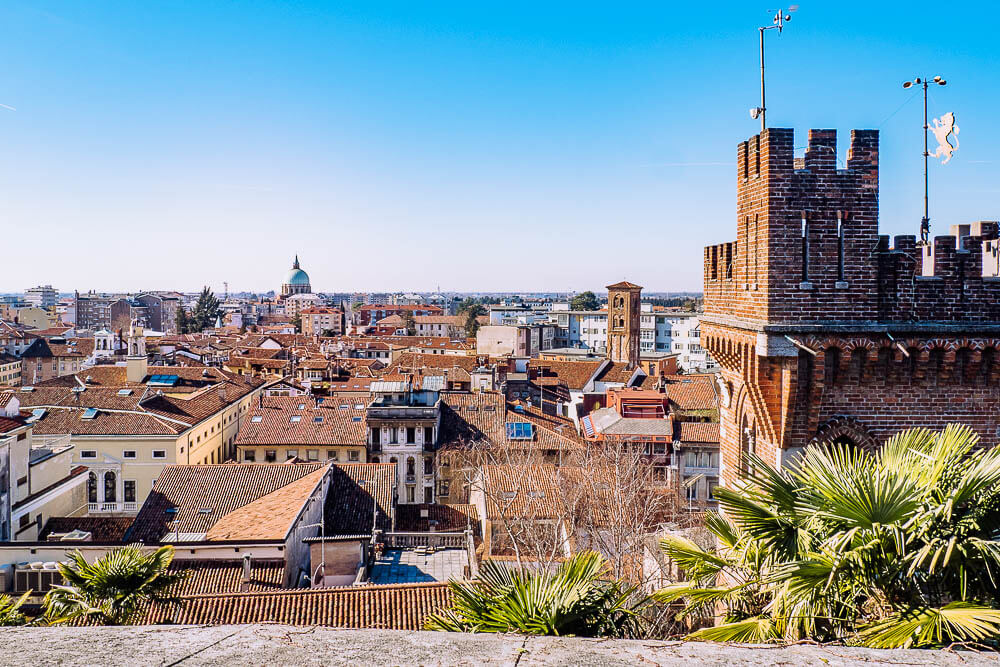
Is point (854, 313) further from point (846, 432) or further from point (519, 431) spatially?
point (519, 431)

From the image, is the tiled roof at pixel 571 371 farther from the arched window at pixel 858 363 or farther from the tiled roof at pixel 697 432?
the arched window at pixel 858 363

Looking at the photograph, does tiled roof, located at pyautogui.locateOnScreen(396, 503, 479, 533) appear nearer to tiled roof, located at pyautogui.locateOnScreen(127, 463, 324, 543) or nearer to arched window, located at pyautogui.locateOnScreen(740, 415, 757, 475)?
tiled roof, located at pyautogui.locateOnScreen(127, 463, 324, 543)

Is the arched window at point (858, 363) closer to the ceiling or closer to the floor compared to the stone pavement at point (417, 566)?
closer to the ceiling

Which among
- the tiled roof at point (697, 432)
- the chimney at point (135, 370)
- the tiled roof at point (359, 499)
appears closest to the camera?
the tiled roof at point (359, 499)

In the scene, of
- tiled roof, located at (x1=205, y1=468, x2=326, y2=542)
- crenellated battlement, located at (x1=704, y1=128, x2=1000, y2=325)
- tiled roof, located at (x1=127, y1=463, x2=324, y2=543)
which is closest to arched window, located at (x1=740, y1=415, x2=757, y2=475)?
crenellated battlement, located at (x1=704, y1=128, x2=1000, y2=325)

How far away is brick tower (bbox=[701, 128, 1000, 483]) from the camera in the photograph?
9.86m

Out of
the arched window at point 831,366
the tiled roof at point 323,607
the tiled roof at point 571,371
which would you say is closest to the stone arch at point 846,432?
the arched window at point 831,366

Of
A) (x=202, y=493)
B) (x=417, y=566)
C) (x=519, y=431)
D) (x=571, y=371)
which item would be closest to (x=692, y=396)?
(x=519, y=431)

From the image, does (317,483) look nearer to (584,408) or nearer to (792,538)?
(792,538)

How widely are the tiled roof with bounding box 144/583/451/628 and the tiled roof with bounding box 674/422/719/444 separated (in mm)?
20030

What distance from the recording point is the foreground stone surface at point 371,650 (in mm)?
4180

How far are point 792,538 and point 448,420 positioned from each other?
33.0 m

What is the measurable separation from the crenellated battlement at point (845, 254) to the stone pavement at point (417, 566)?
12.0 meters

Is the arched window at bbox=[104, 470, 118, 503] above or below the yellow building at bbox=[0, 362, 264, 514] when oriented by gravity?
below
